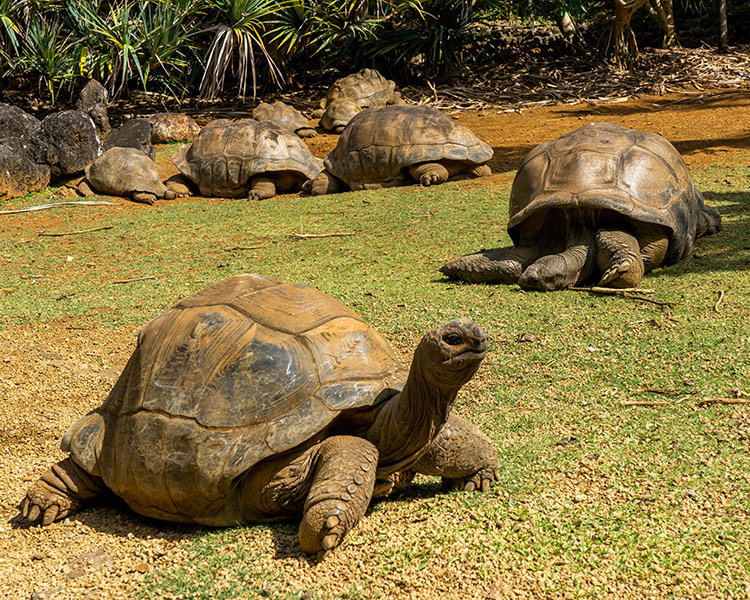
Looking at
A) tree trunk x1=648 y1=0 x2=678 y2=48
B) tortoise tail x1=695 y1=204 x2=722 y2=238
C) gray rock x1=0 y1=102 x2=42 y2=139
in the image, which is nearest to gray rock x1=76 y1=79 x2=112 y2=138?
gray rock x1=0 y1=102 x2=42 y2=139

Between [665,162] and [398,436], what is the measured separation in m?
3.62

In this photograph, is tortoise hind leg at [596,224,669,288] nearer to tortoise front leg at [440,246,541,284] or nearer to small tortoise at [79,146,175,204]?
tortoise front leg at [440,246,541,284]

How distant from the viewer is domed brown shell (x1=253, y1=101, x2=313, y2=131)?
43.2 ft

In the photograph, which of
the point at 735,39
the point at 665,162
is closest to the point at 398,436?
the point at 665,162

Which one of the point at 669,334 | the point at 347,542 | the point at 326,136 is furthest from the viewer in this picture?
the point at 326,136

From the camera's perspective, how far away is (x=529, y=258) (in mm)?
5387

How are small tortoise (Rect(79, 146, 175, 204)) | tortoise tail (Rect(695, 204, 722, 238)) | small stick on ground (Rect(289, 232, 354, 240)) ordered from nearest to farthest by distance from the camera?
tortoise tail (Rect(695, 204, 722, 238)) < small stick on ground (Rect(289, 232, 354, 240)) < small tortoise (Rect(79, 146, 175, 204))

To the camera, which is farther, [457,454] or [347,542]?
[457,454]

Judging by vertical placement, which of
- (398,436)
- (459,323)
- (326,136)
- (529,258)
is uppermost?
(459,323)

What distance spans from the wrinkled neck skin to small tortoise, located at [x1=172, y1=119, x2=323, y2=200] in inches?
310

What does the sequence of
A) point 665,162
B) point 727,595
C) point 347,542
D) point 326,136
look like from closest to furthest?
1. point 727,595
2. point 347,542
3. point 665,162
4. point 326,136

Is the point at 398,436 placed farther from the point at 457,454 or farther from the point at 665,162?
the point at 665,162

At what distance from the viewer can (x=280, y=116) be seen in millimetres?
13297


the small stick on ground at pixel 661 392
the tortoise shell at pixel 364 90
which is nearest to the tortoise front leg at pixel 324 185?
the tortoise shell at pixel 364 90
